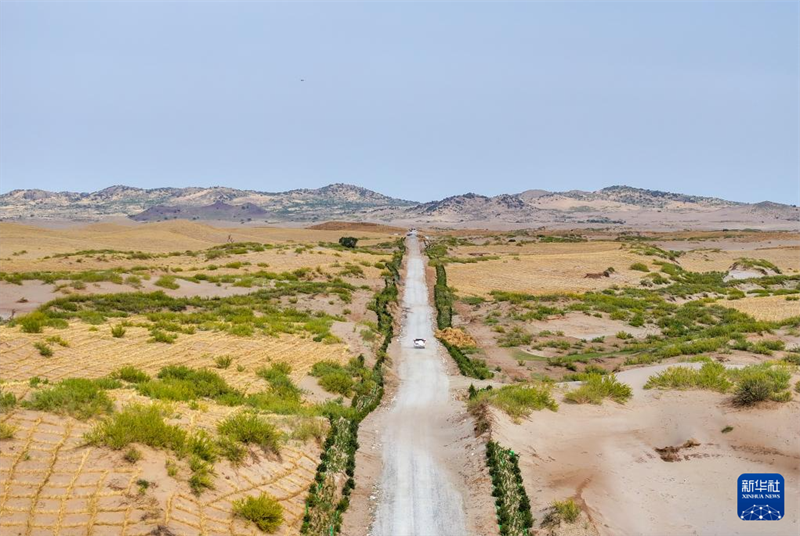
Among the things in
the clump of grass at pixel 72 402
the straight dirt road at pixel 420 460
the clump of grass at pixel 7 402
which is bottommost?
the straight dirt road at pixel 420 460

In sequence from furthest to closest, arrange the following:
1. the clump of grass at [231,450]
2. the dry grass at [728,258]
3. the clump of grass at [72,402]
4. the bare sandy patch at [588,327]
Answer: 1. the dry grass at [728,258]
2. the bare sandy patch at [588,327]
3. the clump of grass at [231,450]
4. the clump of grass at [72,402]

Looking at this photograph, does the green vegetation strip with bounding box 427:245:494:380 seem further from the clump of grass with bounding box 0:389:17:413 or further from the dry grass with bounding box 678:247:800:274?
the dry grass with bounding box 678:247:800:274

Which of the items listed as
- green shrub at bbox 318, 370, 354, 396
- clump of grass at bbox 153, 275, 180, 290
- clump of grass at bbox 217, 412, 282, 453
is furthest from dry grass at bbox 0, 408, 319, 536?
clump of grass at bbox 153, 275, 180, 290

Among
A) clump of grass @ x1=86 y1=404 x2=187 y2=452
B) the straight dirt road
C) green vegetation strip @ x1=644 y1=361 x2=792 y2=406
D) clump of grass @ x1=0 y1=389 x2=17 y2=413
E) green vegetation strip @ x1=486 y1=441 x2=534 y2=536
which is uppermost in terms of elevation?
clump of grass @ x1=0 y1=389 x2=17 y2=413

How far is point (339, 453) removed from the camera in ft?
65.2

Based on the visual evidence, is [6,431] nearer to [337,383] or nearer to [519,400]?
[337,383]

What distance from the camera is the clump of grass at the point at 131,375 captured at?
907 inches

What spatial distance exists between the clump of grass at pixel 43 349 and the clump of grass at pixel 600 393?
2394cm

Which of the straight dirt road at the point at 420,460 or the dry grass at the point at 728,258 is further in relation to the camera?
the dry grass at the point at 728,258

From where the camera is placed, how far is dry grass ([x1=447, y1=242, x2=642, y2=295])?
72.8 meters

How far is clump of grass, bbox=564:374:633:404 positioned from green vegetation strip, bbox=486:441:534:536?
21.2ft

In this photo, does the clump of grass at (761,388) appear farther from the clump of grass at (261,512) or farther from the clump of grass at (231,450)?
the clump of grass at (231,450)

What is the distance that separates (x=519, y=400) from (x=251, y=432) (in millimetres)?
12368

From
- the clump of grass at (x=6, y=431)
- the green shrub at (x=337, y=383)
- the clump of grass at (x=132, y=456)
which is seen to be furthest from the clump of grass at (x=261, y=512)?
the green shrub at (x=337, y=383)
